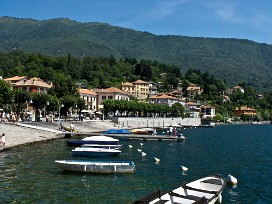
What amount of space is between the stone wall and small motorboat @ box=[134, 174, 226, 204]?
7549cm

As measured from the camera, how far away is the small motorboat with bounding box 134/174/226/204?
18.0m

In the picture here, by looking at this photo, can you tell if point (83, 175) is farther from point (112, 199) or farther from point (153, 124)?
point (153, 124)

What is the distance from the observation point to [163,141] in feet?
196

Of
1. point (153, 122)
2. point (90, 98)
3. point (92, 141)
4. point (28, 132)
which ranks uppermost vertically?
point (90, 98)

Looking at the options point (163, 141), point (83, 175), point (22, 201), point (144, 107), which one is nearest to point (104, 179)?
point (83, 175)

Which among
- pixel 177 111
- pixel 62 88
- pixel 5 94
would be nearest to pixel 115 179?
pixel 5 94

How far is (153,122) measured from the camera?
373ft

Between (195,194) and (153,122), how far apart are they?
93.5 metres

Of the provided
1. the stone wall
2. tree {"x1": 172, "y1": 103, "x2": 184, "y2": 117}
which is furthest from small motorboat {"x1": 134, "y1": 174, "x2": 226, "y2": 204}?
tree {"x1": 172, "y1": 103, "x2": 184, "y2": 117}

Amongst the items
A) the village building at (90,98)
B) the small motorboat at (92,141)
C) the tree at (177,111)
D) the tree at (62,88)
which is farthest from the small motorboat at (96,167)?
the tree at (177,111)

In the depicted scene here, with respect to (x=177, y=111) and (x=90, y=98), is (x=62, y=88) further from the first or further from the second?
(x=177, y=111)

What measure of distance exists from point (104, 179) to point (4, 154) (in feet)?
46.0

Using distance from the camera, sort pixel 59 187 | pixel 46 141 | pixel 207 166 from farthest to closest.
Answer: pixel 46 141 < pixel 207 166 < pixel 59 187

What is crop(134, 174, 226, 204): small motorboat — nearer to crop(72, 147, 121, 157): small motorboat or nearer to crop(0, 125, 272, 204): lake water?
crop(0, 125, 272, 204): lake water
